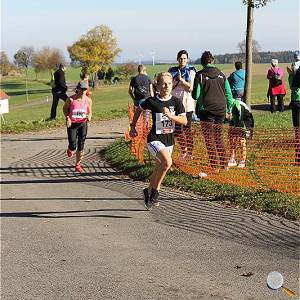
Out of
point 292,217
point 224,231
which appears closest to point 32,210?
point 224,231

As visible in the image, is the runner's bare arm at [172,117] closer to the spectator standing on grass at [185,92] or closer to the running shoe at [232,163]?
the running shoe at [232,163]

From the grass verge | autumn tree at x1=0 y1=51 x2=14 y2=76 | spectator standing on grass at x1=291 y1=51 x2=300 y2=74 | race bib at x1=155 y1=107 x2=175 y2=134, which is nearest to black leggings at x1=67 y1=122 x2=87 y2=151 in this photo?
the grass verge

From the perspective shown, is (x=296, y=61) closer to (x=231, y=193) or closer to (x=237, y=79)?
(x=237, y=79)

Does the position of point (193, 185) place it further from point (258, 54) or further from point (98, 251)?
point (258, 54)

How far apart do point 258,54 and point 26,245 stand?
176 feet

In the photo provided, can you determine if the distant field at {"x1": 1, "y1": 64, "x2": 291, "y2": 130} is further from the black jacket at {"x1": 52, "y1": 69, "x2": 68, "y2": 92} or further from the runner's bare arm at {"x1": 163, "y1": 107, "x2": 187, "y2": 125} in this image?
the runner's bare arm at {"x1": 163, "y1": 107, "x2": 187, "y2": 125}

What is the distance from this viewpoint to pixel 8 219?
7711 millimetres

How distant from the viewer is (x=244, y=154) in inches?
362

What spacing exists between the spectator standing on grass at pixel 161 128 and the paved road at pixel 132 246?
36 centimetres

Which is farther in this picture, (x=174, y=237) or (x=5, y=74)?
(x=5, y=74)

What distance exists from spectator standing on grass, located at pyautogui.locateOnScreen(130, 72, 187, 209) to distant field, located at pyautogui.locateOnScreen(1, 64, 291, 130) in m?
8.57

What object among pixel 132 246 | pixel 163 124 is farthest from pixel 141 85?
pixel 132 246

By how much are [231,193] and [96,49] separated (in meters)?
84.9

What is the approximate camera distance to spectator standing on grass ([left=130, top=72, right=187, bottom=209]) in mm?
7562
